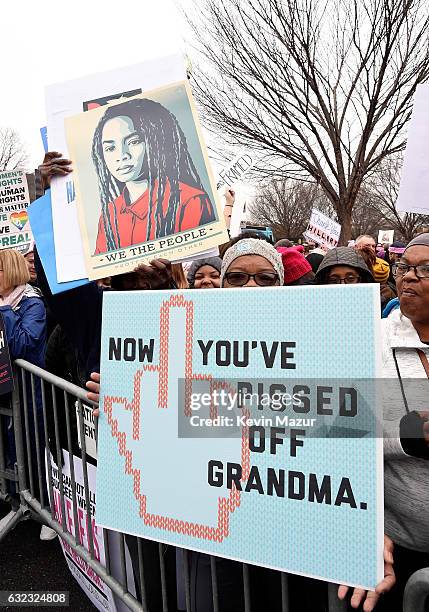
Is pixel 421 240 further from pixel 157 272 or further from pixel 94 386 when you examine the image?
pixel 94 386

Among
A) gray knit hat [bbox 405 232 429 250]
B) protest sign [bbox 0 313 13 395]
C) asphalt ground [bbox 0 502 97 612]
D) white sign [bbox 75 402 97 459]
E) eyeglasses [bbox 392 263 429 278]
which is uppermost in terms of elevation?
gray knit hat [bbox 405 232 429 250]

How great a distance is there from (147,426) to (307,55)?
1172cm

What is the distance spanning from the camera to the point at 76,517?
2.37m

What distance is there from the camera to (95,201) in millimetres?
1951

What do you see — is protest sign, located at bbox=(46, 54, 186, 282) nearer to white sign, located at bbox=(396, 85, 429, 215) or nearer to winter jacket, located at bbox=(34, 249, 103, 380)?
winter jacket, located at bbox=(34, 249, 103, 380)

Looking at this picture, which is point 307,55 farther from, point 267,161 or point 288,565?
point 288,565

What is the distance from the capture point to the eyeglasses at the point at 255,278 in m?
2.14

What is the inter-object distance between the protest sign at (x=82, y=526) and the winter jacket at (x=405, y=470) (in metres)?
1.14

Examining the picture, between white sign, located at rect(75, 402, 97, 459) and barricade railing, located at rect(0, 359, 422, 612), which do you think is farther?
white sign, located at rect(75, 402, 97, 459)

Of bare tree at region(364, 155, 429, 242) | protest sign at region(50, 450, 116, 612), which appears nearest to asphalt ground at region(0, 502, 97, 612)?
protest sign at region(50, 450, 116, 612)

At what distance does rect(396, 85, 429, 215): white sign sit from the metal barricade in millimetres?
1475

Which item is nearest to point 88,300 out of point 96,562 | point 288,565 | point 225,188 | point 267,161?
point 225,188

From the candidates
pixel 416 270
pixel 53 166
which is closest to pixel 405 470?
pixel 416 270

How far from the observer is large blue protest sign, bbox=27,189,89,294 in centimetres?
200
